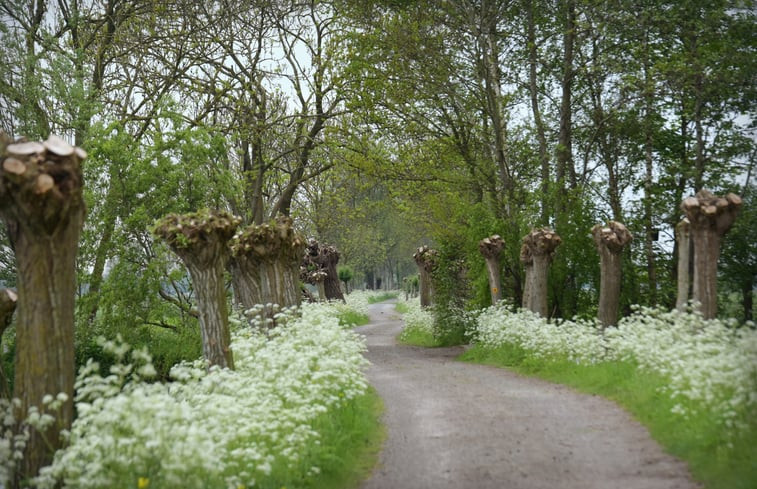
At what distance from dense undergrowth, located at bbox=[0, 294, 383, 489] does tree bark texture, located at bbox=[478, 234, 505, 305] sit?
1189cm

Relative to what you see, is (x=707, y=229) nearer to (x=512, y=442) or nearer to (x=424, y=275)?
(x=512, y=442)

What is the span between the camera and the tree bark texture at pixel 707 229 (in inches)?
526

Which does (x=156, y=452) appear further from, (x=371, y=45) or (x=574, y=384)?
(x=371, y=45)

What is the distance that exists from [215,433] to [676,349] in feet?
21.5

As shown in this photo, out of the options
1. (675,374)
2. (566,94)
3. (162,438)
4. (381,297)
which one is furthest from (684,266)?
(381,297)

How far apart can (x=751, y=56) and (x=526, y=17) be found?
25.5 feet

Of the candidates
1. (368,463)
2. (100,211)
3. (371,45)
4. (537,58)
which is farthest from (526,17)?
(368,463)

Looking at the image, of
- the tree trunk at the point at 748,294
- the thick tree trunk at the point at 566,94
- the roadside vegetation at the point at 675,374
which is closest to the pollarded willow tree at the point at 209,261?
the roadside vegetation at the point at 675,374

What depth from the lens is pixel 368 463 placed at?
9102mm

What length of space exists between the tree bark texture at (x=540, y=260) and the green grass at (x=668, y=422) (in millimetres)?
4515

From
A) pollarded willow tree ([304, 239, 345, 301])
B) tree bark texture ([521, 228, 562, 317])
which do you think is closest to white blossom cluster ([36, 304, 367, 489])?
tree bark texture ([521, 228, 562, 317])

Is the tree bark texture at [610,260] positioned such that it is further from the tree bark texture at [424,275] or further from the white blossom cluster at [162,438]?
the tree bark texture at [424,275]

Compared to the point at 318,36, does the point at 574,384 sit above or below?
below

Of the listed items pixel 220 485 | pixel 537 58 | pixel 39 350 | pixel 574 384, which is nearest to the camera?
pixel 220 485
